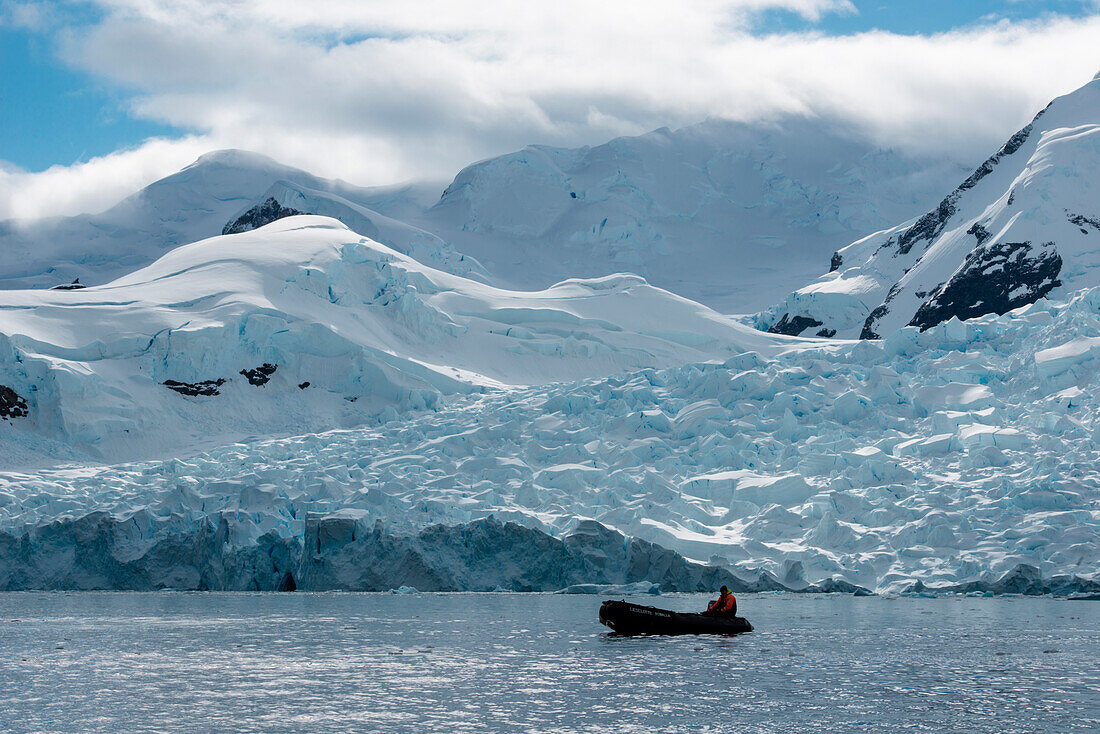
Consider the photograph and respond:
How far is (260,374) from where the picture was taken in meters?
46.0

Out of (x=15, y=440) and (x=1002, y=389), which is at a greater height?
(x=1002, y=389)

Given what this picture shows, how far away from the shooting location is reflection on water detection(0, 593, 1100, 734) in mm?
12047

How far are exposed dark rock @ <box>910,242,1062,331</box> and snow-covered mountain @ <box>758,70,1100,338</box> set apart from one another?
8 centimetres

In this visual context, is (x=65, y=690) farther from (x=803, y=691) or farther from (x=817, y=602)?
(x=817, y=602)

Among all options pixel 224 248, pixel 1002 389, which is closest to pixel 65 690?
pixel 1002 389

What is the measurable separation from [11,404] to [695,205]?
270ft

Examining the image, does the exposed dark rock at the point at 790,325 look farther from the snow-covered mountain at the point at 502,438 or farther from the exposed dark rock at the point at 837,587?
the exposed dark rock at the point at 837,587

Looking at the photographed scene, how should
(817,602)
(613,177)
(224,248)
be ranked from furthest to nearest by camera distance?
(613,177) → (224,248) → (817,602)

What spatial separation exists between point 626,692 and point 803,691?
2.09 metres

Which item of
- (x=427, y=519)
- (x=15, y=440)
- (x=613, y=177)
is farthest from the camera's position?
(x=613, y=177)

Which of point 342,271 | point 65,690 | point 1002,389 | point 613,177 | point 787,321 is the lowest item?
point 65,690

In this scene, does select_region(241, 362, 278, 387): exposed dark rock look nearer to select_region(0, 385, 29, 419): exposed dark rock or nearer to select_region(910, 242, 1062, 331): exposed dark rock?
select_region(0, 385, 29, 419): exposed dark rock

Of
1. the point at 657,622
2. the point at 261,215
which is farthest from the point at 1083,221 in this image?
the point at 657,622

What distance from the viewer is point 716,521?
102 feet
